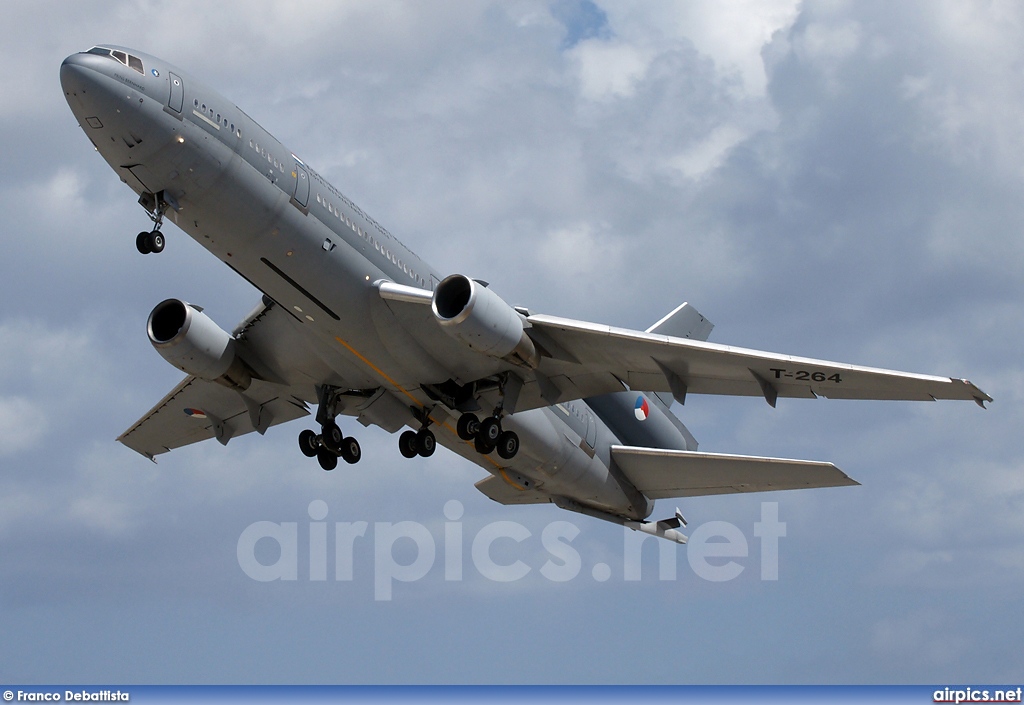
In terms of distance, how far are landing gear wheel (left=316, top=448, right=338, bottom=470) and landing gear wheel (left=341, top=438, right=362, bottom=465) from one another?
245 millimetres

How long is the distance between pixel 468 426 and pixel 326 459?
416 cm

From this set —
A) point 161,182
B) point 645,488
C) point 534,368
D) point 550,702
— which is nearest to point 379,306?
point 534,368

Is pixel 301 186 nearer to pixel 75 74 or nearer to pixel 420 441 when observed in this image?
pixel 75 74

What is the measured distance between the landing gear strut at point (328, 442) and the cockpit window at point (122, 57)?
9698mm

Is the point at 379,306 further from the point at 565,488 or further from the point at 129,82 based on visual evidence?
the point at 565,488

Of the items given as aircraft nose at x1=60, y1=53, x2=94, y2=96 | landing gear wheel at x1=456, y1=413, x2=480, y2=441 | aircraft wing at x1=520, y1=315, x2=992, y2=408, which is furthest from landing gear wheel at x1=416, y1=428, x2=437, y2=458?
aircraft nose at x1=60, y1=53, x2=94, y2=96

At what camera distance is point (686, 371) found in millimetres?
25281

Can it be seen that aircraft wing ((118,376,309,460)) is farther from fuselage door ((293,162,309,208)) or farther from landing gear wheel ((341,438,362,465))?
fuselage door ((293,162,309,208))

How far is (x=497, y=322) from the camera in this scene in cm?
2370

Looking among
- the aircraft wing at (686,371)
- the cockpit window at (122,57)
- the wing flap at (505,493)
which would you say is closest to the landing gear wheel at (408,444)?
the aircraft wing at (686,371)

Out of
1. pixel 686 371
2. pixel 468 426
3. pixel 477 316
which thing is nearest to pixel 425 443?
pixel 468 426

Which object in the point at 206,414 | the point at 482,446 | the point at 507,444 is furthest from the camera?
the point at 206,414

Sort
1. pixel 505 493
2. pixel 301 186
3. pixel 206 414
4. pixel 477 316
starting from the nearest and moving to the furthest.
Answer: pixel 477 316, pixel 301 186, pixel 206 414, pixel 505 493

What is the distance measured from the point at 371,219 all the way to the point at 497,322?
3.85m
